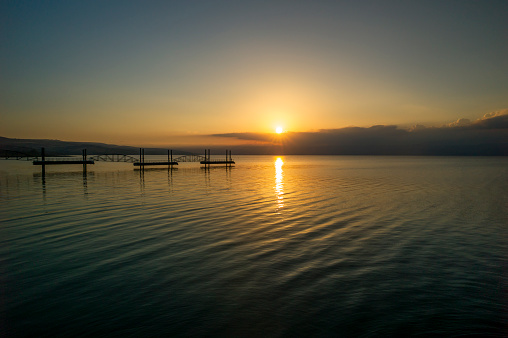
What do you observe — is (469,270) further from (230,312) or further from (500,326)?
(230,312)

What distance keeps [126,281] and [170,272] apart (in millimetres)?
1323

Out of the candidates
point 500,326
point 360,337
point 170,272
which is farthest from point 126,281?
point 500,326

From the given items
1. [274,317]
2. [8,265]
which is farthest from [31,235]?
[274,317]

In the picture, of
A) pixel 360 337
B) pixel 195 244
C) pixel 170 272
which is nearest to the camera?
pixel 360 337

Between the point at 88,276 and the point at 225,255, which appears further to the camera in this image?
the point at 225,255

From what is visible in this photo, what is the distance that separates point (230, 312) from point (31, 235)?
39.1 ft

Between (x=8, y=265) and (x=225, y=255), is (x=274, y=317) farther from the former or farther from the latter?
(x=8, y=265)

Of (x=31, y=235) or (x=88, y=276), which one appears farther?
(x=31, y=235)

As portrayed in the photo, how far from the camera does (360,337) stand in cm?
617

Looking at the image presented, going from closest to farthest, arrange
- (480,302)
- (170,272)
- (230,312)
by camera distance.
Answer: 1. (230,312)
2. (480,302)
3. (170,272)

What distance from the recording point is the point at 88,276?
909cm

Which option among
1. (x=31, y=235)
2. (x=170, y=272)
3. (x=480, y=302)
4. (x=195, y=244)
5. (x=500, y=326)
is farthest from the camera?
(x=31, y=235)

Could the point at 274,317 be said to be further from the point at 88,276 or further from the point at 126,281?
the point at 88,276

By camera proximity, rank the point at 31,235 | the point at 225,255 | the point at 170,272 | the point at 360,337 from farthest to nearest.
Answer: the point at 31,235 < the point at 225,255 < the point at 170,272 < the point at 360,337
